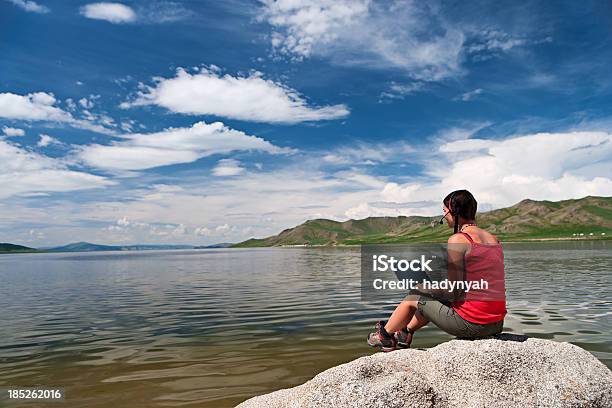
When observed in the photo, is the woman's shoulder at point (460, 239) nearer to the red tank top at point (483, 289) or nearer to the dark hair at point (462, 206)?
the red tank top at point (483, 289)

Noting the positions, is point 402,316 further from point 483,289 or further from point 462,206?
point 462,206

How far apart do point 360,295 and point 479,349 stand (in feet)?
68.2

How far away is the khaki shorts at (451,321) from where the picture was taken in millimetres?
8648

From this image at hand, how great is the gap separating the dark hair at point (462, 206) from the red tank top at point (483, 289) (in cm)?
65

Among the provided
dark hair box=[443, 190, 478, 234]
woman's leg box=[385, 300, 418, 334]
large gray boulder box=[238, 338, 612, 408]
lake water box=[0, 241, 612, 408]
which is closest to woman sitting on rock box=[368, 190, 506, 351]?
dark hair box=[443, 190, 478, 234]

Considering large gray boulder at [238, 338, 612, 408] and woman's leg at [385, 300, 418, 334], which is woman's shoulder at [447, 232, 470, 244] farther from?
large gray boulder at [238, 338, 612, 408]

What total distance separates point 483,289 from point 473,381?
2179mm

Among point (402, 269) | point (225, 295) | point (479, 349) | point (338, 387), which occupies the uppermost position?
point (402, 269)

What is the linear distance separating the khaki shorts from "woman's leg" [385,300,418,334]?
0.21m

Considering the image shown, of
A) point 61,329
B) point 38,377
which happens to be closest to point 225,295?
point 61,329

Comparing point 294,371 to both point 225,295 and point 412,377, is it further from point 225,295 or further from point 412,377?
point 225,295

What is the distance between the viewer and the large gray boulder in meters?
6.64

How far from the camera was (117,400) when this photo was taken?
10.0 meters

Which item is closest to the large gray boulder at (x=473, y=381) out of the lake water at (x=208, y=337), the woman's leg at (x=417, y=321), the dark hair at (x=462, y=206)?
the woman's leg at (x=417, y=321)
